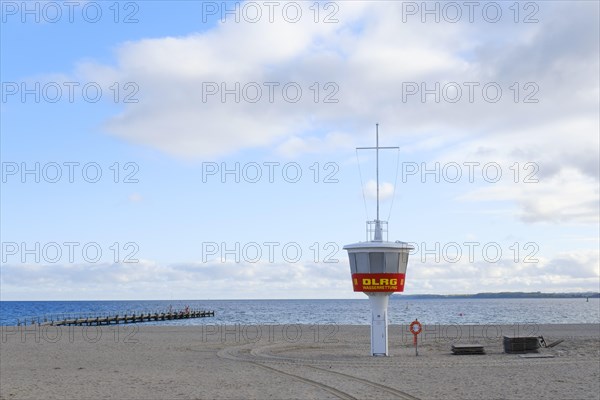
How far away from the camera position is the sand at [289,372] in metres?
18.9

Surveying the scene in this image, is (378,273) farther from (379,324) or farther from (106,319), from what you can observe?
(106,319)

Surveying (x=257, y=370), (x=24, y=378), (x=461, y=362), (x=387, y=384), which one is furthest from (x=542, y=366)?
(x=24, y=378)

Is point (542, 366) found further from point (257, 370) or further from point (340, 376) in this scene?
point (257, 370)

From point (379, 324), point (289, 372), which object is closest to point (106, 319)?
point (379, 324)

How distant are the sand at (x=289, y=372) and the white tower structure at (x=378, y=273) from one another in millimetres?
1321

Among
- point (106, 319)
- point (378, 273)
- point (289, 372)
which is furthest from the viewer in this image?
point (106, 319)

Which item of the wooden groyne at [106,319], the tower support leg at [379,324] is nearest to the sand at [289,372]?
the tower support leg at [379,324]

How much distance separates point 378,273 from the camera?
94.8 ft

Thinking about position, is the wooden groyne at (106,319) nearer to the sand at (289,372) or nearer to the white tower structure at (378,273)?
the sand at (289,372)

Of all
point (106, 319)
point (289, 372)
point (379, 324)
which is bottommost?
point (106, 319)

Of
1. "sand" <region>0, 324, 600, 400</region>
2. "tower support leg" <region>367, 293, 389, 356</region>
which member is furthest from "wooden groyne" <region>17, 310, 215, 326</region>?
"tower support leg" <region>367, 293, 389, 356</region>

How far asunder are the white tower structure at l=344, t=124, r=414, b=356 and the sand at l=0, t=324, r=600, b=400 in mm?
1321

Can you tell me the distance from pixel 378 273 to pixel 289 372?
694 centimetres

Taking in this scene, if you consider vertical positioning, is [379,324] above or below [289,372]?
above
